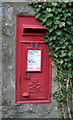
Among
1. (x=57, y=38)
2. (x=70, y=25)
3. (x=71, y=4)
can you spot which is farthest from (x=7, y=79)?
(x=71, y=4)

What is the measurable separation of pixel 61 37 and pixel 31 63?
810 mm

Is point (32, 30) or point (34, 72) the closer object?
point (32, 30)

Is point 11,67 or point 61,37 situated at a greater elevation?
point 61,37

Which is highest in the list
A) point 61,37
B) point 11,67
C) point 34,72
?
point 61,37

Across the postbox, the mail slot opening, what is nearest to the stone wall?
the postbox

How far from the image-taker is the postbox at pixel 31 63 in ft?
13.7

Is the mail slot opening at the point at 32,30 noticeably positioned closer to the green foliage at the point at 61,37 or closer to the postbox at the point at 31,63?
the postbox at the point at 31,63

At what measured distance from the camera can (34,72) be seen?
4.29 metres

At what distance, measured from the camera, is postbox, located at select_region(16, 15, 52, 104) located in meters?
4.18

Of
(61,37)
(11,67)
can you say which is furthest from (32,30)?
(11,67)

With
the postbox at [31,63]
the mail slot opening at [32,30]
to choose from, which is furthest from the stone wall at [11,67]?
the mail slot opening at [32,30]

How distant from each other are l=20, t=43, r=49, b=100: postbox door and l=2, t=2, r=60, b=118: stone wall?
0.60 ft

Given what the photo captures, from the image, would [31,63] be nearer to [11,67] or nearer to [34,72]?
[34,72]

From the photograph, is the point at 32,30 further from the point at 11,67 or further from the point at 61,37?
the point at 11,67
